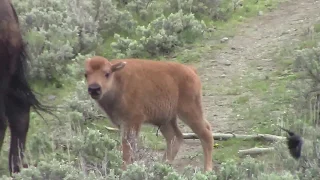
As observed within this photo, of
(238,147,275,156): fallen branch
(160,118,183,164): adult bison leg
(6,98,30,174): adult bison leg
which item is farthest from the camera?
(160,118,183,164): adult bison leg

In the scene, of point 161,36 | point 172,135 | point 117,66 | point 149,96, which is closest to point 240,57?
point 161,36

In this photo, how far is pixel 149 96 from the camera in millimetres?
8016

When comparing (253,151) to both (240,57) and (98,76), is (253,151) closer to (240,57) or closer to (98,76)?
(98,76)

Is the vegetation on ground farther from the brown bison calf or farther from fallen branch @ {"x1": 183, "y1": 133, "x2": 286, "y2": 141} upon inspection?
the brown bison calf

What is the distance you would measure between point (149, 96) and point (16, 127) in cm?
133

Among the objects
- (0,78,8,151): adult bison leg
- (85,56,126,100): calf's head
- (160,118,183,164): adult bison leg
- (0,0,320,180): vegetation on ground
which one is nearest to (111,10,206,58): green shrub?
(0,0,320,180): vegetation on ground

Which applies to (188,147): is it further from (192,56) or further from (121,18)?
(121,18)

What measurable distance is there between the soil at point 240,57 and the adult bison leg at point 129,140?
68 centimetres

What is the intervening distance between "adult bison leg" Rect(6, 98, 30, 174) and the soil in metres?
1.44

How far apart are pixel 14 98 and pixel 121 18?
5522 mm

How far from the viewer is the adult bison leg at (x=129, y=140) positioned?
23.6 ft

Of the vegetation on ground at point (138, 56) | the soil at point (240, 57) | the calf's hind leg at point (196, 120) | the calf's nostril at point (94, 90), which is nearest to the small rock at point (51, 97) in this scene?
the vegetation on ground at point (138, 56)

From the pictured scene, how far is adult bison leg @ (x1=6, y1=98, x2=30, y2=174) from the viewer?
764 centimetres

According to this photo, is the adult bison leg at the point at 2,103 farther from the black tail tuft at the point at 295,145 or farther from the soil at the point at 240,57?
the black tail tuft at the point at 295,145
